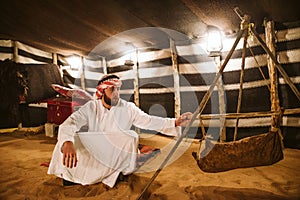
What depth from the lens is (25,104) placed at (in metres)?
6.96

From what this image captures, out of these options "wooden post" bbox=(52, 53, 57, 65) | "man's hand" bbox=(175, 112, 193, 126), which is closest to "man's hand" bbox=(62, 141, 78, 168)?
"man's hand" bbox=(175, 112, 193, 126)

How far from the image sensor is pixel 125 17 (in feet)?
14.0

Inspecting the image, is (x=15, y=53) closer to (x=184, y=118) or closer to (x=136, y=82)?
(x=136, y=82)

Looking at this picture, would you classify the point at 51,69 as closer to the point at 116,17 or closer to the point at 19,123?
the point at 19,123

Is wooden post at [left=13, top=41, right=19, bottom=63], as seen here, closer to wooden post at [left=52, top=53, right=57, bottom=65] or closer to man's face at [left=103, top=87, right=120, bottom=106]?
wooden post at [left=52, top=53, right=57, bottom=65]

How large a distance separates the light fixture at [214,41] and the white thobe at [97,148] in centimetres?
240

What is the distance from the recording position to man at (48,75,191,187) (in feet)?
9.29

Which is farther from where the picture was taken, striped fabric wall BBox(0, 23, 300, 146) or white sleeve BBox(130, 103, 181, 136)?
striped fabric wall BBox(0, 23, 300, 146)

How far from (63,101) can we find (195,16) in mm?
4235

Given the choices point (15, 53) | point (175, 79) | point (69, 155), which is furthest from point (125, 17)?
point (15, 53)

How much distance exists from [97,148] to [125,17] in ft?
9.29

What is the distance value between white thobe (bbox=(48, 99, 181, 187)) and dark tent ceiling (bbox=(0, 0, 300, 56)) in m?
2.08

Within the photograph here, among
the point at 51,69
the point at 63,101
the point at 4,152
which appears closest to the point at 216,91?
the point at 63,101

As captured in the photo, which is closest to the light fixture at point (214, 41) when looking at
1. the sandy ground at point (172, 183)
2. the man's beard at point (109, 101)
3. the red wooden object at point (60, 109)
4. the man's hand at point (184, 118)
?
the man's hand at point (184, 118)
